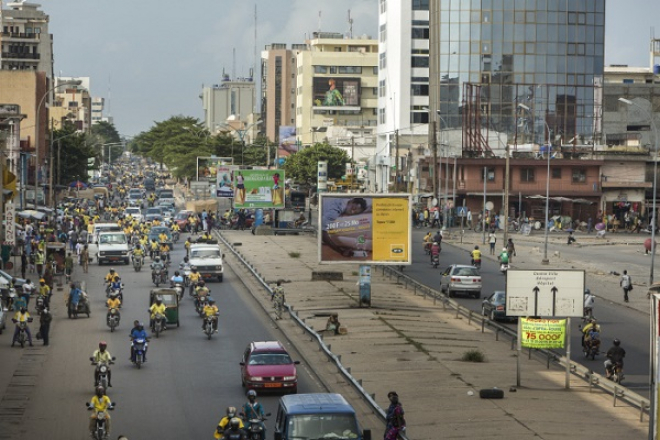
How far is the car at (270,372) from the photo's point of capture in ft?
107

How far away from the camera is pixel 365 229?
52750 millimetres

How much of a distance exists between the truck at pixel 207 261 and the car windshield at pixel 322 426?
38.6 meters

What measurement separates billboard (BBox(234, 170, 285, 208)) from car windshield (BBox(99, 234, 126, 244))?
82.5ft

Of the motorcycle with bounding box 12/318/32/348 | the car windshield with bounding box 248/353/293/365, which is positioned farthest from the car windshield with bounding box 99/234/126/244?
the car windshield with bounding box 248/353/293/365

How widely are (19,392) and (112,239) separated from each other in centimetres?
3813

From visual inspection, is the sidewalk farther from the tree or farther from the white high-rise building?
the tree

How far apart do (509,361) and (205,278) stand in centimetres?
2577

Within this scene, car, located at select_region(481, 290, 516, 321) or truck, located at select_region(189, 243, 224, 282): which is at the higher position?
truck, located at select_region(189, 243, 224, 282)

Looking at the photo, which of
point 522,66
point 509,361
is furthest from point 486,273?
point 522,66

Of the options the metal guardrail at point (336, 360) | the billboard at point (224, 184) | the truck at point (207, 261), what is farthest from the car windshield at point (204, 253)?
the billboard at point (224, 184)

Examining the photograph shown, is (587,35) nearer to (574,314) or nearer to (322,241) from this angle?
(322,241)

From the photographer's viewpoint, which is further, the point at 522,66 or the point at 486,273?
the point at 522,66

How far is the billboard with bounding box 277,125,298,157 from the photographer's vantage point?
17775 cm

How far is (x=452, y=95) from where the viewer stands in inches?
5586
